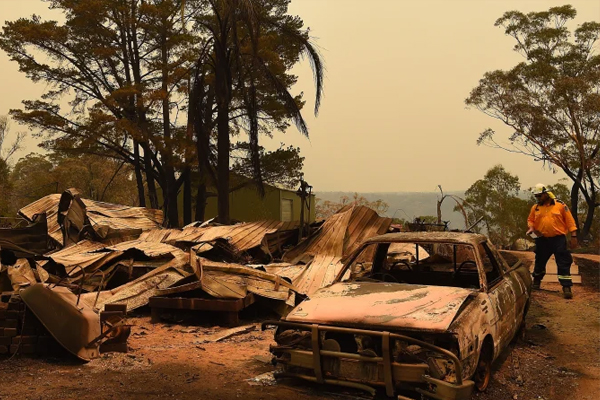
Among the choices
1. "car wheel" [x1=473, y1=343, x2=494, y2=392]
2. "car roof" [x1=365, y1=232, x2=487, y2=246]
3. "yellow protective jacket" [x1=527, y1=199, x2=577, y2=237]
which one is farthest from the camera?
"yellow protective jacket" [x1=527, y1=199, x2=577, y2=237]

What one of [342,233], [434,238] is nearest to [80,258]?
[342,233]

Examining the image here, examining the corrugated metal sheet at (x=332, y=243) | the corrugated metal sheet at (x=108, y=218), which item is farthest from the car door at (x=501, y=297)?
the corrugated metal sheet at (x=108, y=218)

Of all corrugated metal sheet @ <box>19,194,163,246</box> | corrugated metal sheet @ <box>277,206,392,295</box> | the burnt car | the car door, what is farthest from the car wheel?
corrugated metal sheet @ <box>19,194,163,246</box>

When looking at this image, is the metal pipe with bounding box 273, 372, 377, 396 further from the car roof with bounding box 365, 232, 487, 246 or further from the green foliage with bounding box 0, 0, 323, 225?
the green foliage with bounding box 0, 0, 323, 225

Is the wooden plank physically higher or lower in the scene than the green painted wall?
lower

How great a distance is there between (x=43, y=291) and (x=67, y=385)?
132cm

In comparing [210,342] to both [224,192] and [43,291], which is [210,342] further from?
[224,192]

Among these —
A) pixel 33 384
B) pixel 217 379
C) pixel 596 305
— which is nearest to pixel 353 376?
pixel 217 379

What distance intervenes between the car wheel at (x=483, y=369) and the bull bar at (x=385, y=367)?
71 centimetres

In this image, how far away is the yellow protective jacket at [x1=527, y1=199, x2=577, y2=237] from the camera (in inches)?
356

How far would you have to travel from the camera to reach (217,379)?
511cm

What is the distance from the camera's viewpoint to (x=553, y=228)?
906cm

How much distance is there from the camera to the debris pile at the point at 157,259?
7.84 m

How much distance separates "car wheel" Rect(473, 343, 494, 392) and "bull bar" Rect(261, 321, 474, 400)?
0.71m
